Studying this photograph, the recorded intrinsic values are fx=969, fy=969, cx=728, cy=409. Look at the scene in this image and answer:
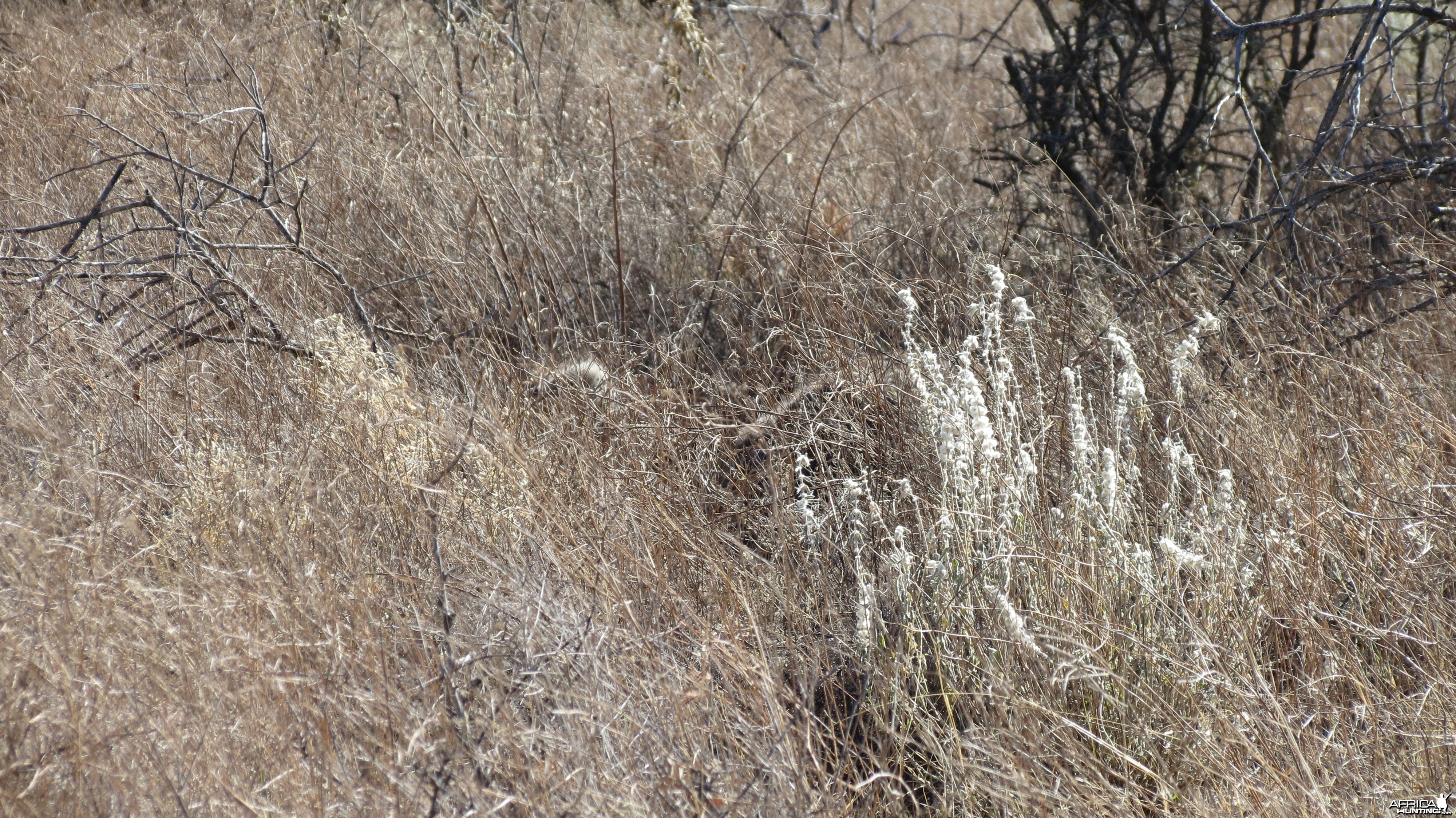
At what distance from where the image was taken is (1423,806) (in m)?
1.64

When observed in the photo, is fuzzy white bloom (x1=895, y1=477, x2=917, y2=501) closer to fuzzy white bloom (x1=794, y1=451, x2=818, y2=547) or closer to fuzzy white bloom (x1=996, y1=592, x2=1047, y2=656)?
fuzzy white bloom (x1=794, y1=451, x2=818, y2=547)

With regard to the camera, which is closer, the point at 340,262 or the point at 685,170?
the point at 340,262

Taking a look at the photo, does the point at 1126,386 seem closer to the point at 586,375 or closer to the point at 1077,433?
the point at 1077,433

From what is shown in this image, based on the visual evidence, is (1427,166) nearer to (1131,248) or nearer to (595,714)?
(1131,248)

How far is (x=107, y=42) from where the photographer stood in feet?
18.4

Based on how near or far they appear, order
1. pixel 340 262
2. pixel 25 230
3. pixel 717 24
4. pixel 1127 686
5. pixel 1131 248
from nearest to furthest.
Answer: pixel 1127 686
pixel 25 230
pixel 1131 248
pixel 340 262
pixel 717 24

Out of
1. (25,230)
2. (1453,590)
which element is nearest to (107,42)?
(25,230)

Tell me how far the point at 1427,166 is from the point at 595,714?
3093mm

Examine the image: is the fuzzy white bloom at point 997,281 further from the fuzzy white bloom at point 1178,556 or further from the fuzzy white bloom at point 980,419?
the fuzzy white bloom at point 1178,556

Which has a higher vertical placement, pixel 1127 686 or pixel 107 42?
pixel 107 42

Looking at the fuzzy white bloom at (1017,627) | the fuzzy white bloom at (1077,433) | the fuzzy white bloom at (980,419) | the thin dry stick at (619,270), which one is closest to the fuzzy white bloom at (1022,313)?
the fuzzy white bloom at (1077,433)

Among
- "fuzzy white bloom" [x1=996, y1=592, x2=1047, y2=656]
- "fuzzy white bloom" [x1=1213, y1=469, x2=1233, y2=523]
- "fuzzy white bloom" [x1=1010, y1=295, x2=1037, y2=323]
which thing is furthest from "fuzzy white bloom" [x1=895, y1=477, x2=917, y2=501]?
"fuzzy white bloom" [x1=1213, y1=469, x2=1233, y2=523]

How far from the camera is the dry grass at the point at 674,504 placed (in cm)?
174

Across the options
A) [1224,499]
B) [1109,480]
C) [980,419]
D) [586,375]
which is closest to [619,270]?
[586,375]
